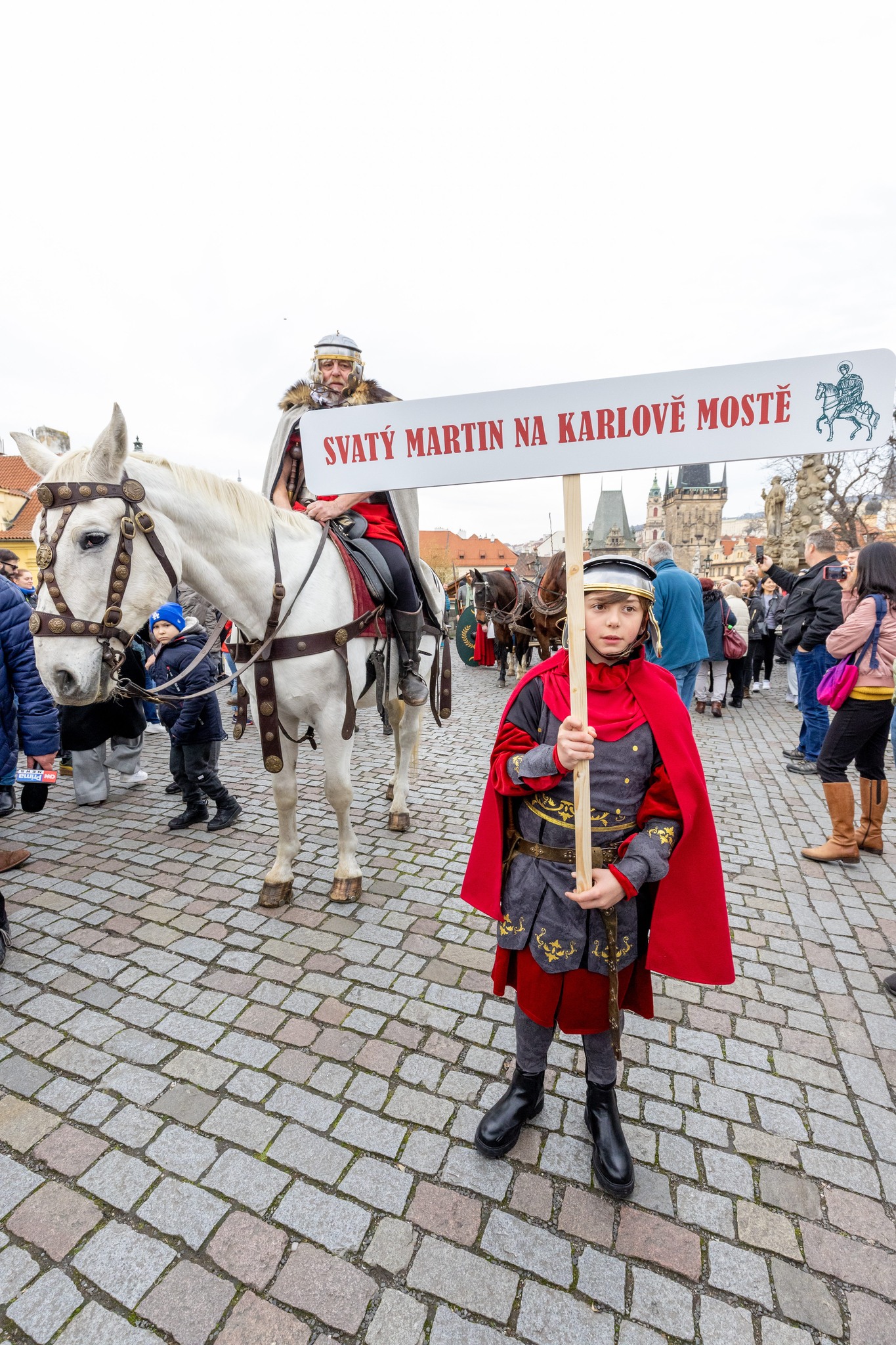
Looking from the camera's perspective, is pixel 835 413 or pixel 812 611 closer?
pixel 835 413

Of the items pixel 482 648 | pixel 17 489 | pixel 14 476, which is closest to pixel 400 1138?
pixel 482 648

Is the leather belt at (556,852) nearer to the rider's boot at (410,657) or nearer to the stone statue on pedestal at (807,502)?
the rider's boot at (410,657)

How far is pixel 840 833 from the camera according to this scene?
Answer: 14.6ft

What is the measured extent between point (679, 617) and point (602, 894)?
5.93 meters

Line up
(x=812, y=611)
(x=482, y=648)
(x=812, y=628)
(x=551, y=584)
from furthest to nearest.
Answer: (x=482, y=648), (x=551, y=584), (x=812, y=611), (x=812, y=628)

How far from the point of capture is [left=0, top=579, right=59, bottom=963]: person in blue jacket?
3.36 meters

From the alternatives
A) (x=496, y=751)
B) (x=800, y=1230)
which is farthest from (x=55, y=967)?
(x=800, y=1230)

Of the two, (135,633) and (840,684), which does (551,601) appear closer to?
(840,684)

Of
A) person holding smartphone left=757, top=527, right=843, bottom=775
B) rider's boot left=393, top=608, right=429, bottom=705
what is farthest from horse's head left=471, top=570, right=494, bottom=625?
rider's boot left=393, top=608, right=429, bottom=705

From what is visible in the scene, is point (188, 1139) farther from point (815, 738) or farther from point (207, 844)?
point (815, 738)

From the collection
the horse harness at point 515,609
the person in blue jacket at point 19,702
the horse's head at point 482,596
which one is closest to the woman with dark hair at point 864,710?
the person in blue jacket at point 19,702

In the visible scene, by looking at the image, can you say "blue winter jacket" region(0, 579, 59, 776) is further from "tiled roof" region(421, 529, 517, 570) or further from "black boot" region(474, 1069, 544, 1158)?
"tiled roof" region(421, 529, 517, 570)

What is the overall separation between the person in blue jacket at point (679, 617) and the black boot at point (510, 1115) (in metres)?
5.35

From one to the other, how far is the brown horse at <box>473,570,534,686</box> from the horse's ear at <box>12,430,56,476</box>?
8897 mm
